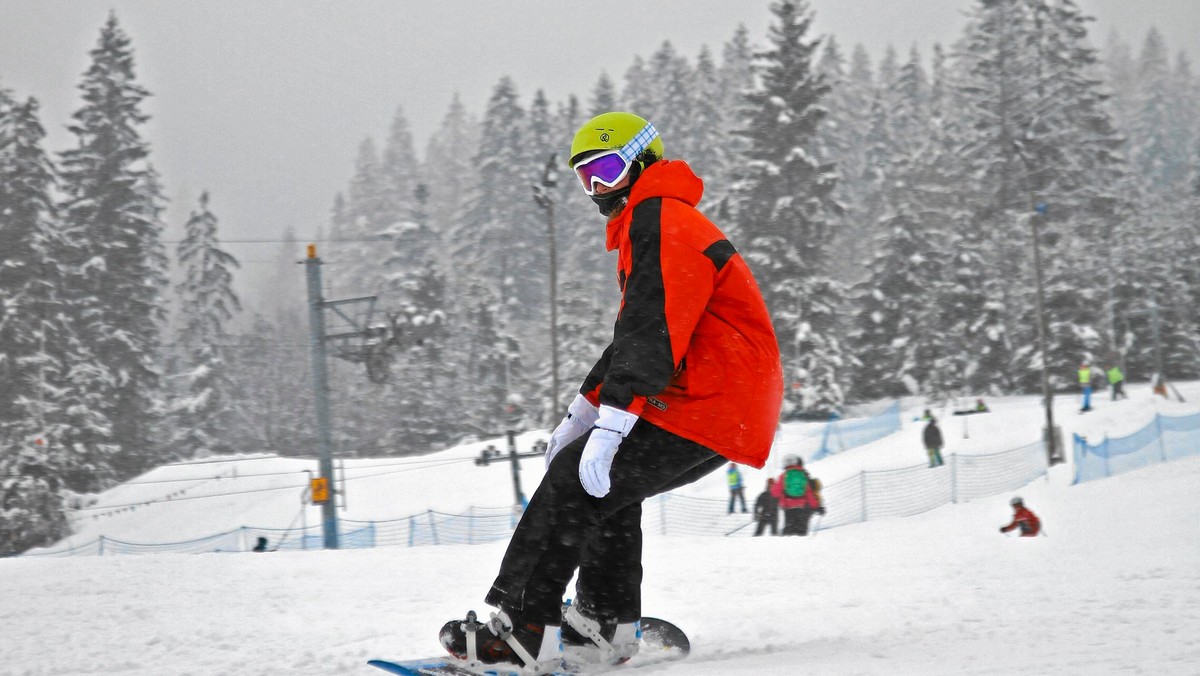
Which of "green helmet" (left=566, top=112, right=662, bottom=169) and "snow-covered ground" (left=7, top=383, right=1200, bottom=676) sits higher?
"green helmet" (left=566, top=112, right=662, bottom=169)

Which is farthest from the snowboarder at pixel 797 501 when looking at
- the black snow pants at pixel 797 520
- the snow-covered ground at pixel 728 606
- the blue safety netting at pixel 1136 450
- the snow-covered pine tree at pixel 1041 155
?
the snow-covered pine tree at pixel 1041 155

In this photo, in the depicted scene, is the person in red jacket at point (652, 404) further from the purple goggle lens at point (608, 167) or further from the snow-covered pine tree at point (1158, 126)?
the snow-covered pine tree at point (1158, 126)

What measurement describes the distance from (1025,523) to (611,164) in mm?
9565

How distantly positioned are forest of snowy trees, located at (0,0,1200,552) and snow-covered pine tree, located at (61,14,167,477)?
0.35 feet

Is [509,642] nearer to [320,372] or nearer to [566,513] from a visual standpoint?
[566,513]

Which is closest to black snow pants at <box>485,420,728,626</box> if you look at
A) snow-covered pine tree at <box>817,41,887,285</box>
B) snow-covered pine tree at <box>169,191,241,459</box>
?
snow-covered pine tree at <box>169,191,241,459</box>

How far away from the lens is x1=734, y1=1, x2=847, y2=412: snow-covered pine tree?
39.4m

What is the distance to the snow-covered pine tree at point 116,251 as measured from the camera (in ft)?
125

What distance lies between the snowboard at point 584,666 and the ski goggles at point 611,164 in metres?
1.64

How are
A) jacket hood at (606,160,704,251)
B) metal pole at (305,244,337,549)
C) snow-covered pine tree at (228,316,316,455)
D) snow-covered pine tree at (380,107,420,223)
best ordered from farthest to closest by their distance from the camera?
snow-covered pine tree at (380,107,420,223), snow-covered pine tree at (228,316,316,455), metal pole at (305,244,337,549), jacket hood at (606,160,704,251)

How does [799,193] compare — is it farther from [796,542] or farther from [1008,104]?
[796,542]

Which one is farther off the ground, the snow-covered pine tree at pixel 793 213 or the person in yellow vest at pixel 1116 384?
the snow-covered pine tree at pixel 793 213

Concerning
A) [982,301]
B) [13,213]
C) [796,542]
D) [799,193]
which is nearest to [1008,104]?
[982,301]

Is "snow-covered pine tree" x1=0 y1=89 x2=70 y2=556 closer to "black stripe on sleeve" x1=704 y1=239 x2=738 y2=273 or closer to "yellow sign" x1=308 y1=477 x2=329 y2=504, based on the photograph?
"yellow sign" x1=308 y1=477 x2=329 y2=504
